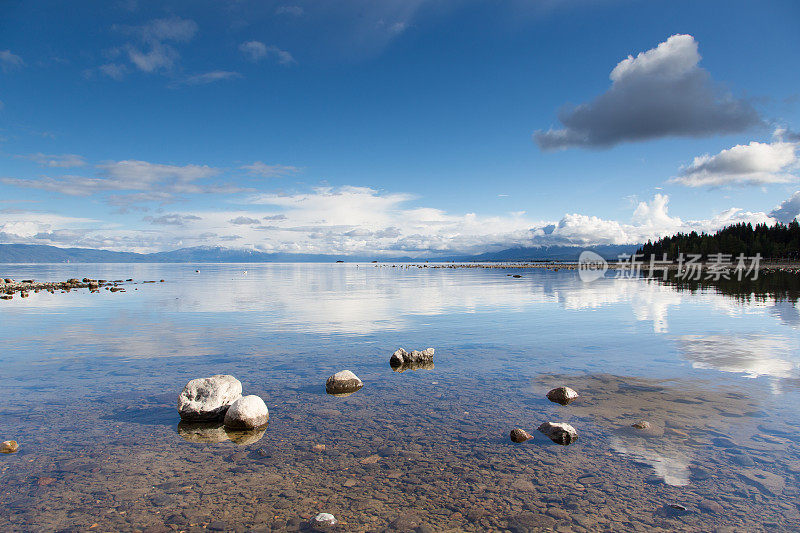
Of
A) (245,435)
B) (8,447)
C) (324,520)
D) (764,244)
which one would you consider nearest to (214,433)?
(245,435)

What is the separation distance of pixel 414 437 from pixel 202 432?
6.04 meters

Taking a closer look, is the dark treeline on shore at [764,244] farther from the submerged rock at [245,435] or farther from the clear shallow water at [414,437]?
the submerged rock at [245,435]

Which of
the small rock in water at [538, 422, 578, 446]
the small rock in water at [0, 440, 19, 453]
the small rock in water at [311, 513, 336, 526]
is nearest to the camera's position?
the small rock in water at [311, 513, 336, 526]

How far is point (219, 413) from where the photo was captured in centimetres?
1316

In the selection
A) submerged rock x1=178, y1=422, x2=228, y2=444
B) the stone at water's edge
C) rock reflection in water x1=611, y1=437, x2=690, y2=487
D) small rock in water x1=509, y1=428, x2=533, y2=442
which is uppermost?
the stone at water's edge

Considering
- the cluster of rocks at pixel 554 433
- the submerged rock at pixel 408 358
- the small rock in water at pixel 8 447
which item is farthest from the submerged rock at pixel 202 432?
the submerged rock at pixel 408 358

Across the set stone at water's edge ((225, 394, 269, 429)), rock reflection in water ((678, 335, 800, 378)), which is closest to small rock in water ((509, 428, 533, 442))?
stone at water's edge ((225, 394, 269, 429))

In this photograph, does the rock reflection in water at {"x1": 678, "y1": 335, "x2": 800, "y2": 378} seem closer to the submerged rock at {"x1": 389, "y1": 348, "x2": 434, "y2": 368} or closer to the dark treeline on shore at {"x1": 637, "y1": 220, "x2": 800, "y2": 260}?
the submerged rock at {"x1": 389, "y1": 348, "x2": 434, "y2": 368}

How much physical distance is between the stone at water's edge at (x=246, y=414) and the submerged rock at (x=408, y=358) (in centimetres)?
777

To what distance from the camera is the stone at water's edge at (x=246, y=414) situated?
40.8 ft

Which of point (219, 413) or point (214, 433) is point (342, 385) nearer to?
point (219, 413)

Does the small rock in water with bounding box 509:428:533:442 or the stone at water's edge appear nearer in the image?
the small rock in water with bounding box 509:428:533:442

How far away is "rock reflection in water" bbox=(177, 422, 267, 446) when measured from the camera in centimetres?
1174

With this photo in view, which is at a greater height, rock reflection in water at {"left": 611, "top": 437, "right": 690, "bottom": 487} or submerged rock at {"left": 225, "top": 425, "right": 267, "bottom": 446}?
rock reflection in water at {"left": 611, "top": 437, "right": 690, "bottom": 487}
